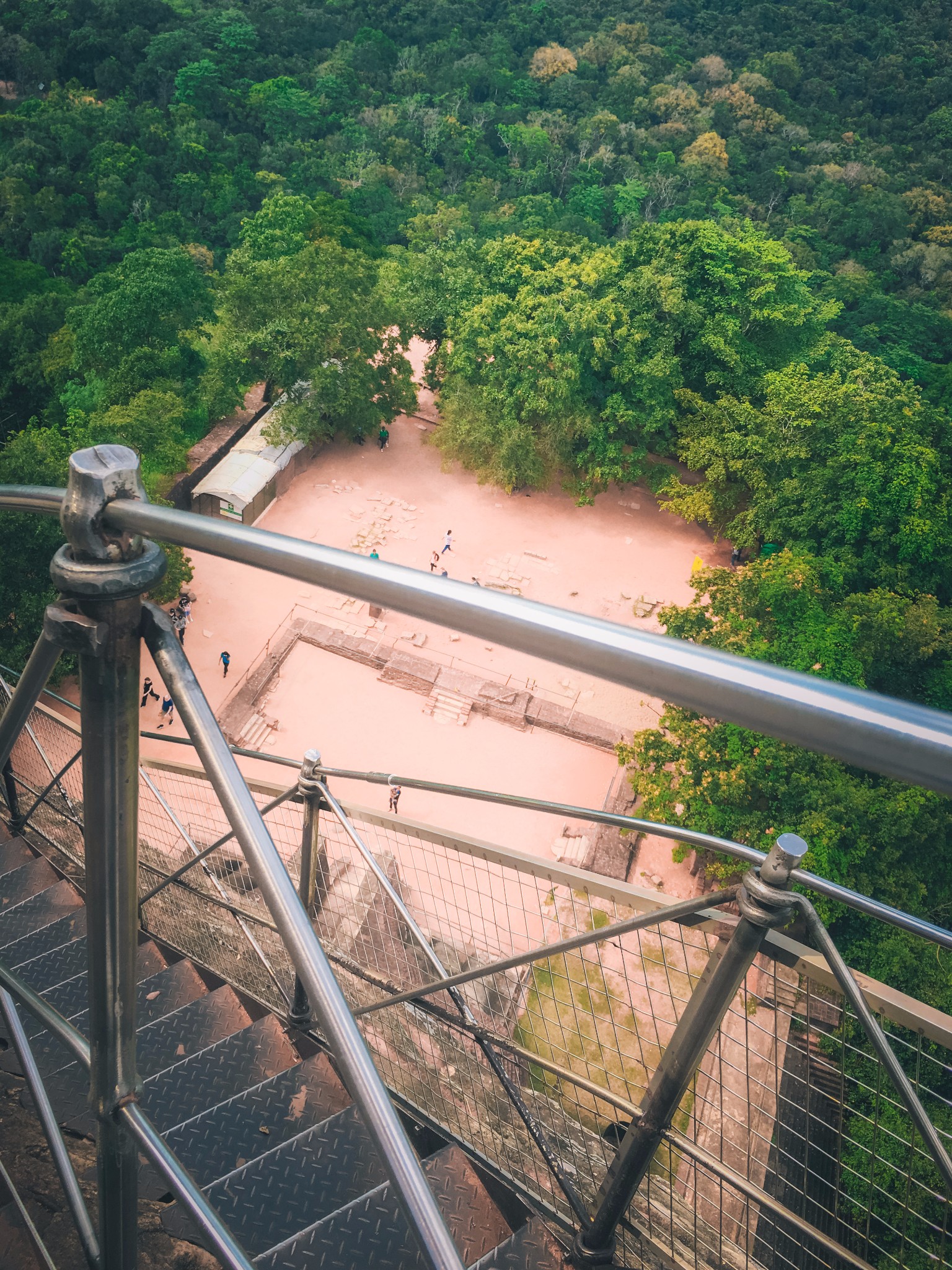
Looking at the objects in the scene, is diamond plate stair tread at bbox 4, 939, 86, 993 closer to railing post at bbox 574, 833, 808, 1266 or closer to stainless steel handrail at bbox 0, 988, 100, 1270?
stainless steel handrail at bbox 0, 988, 100, 1270

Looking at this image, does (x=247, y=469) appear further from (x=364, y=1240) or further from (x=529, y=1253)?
(x=529, y=1253)

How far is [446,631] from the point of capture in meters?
18.1

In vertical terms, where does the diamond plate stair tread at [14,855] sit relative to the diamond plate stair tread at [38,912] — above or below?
below

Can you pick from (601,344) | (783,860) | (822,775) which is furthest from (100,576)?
(601,344)

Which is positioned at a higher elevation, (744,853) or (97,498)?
(97,498)

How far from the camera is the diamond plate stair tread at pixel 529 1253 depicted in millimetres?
2809

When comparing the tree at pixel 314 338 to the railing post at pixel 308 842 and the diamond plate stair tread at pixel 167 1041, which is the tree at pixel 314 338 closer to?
the diamond plate stair tread at pixel 167 1041

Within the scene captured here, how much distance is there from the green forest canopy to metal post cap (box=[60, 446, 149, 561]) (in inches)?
451

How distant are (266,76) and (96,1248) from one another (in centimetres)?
4455

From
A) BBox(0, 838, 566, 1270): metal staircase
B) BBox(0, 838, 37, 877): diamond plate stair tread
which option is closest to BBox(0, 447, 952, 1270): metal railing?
BBox(0, 838, 566, 1270): metal staircase

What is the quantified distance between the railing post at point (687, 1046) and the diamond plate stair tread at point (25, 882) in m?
3.51

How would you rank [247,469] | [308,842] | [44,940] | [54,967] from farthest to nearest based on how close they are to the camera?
[247,469]
[44,940]
[54,967]
[308,842]

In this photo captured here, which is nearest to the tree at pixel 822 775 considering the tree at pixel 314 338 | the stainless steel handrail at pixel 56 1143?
the stainless steel handrail at pixel 56 1143

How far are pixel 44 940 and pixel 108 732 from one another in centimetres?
354
